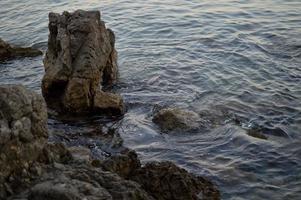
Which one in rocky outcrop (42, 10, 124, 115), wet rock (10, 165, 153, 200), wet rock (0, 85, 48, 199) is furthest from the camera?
rocky outcrop (42, 10, 124, 115)

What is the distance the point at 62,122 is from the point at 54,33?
333cm

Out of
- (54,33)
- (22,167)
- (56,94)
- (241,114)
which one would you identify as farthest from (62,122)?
(22,167)

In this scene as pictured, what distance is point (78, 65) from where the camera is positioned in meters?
12.2

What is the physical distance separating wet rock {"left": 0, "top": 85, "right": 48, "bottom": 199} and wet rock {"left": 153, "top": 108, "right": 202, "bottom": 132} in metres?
5.20

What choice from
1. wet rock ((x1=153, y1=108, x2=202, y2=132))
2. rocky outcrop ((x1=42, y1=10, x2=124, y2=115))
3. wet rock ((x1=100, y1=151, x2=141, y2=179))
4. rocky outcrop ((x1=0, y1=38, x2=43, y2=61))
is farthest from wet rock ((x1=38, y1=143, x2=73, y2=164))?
rocky outcrop ((x1=0, y1=38, x2=43, y2=61))

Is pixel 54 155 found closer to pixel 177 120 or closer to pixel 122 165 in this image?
pixel 122 165

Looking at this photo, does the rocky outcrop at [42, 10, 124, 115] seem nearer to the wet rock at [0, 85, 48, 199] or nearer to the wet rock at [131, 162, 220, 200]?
the wet rock at [131, 162, 220, 200]

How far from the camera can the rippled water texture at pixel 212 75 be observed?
9.58 meters

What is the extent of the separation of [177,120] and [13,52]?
29.2 ft

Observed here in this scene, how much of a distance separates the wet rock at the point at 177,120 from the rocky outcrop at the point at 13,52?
7.96 m

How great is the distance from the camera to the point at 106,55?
43.9 feet

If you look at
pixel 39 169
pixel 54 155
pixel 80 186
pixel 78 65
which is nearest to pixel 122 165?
pixel 54 155

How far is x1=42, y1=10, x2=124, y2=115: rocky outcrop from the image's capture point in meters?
12.0

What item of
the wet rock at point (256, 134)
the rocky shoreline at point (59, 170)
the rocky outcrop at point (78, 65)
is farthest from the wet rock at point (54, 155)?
the wet rock at point (256, 134)
